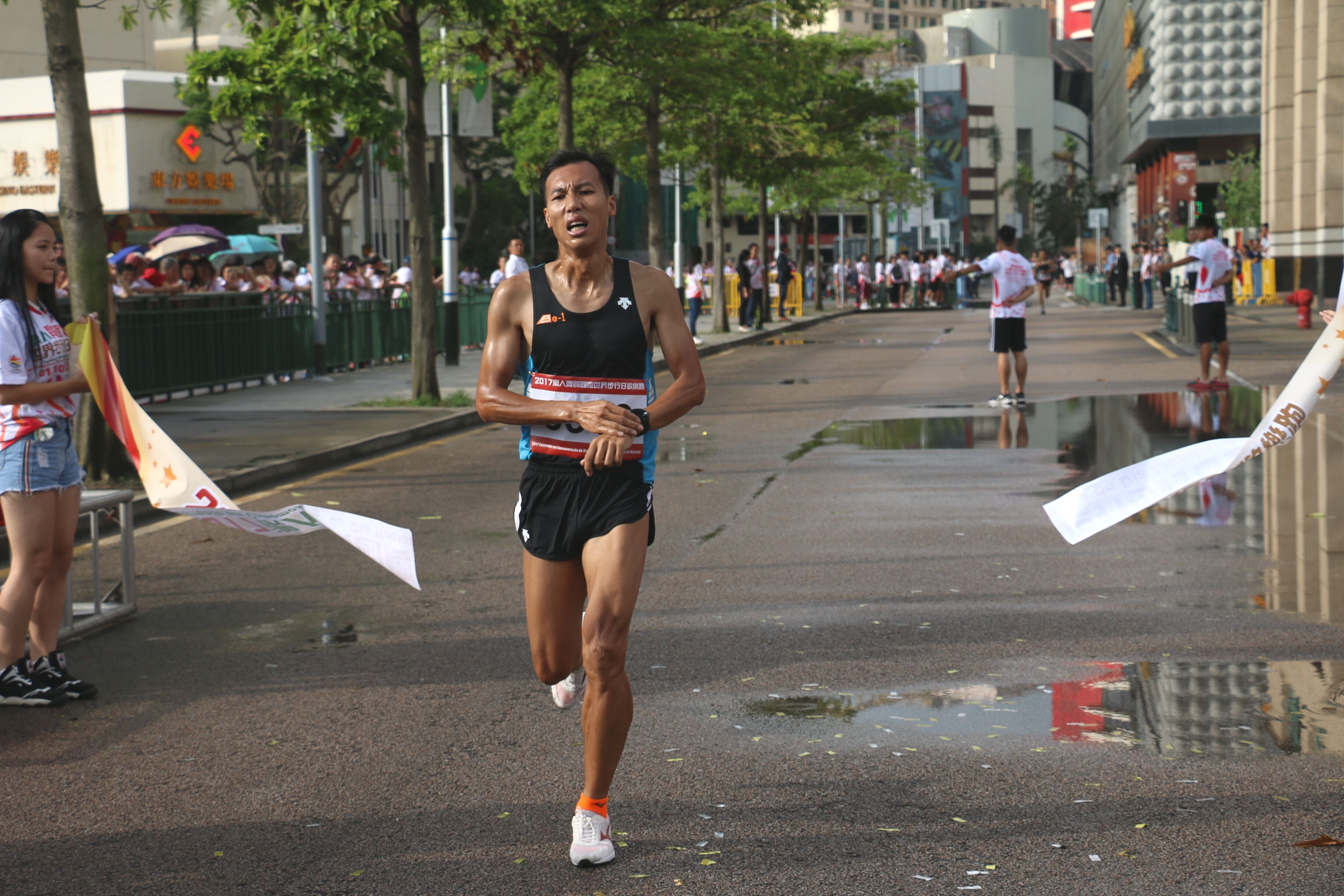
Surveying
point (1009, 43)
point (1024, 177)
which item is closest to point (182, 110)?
point (1024, 177)

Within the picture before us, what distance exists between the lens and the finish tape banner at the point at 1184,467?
4.86 m

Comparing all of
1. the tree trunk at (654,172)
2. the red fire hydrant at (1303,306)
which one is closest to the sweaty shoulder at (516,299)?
the red fire hydrant at (1303,306)

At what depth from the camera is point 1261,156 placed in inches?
1823

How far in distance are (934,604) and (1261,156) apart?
42.8 metres

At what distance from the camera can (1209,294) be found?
18359 mm

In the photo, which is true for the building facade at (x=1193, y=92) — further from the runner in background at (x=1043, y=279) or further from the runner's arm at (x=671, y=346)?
the runner's arm at (x=671, y=346)

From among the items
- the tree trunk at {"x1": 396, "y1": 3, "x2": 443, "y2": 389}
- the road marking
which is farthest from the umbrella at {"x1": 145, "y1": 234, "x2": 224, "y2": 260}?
the road marking

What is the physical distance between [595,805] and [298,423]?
13.2 meters

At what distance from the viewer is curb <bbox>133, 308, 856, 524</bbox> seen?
37.9ft

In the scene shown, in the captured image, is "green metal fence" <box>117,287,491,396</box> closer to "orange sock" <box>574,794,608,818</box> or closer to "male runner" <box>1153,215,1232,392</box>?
"male runner" <box>1153,215,1232,392</box>

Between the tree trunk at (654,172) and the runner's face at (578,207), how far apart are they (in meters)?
27.7

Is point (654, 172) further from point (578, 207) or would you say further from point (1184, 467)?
point (578, 207)

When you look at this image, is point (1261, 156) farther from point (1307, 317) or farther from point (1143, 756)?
point (1143, 756)

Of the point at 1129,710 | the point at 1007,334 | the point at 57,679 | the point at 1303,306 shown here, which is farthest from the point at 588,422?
the point at 1303,306
